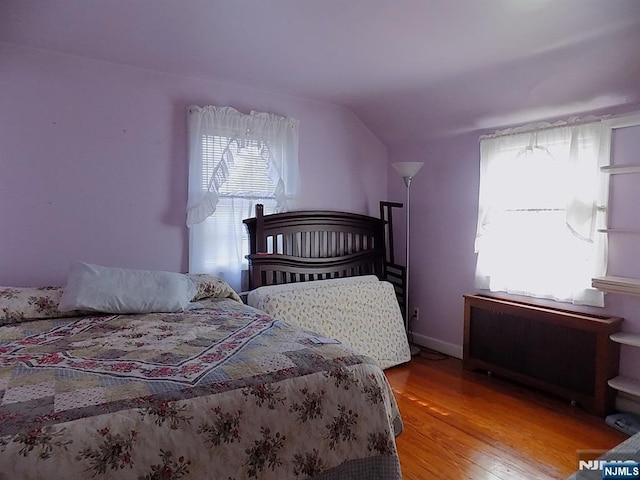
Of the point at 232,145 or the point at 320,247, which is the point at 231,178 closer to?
the point at 232,145

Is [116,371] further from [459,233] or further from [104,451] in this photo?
[459,233]

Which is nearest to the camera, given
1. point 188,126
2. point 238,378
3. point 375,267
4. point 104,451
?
point 104,451

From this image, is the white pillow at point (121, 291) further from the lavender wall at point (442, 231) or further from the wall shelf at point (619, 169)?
the wall shelf at point (619, 169)

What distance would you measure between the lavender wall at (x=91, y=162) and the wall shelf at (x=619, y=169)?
253 cm

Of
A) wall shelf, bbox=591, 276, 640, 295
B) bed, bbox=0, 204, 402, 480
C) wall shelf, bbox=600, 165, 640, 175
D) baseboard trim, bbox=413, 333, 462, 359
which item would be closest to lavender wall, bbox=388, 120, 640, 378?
baseboard trim, bbox=413, 333, 462, 359

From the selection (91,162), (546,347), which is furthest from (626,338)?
(91,162)

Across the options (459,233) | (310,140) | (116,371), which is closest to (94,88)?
(310,140)

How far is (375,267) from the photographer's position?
414 centimetres

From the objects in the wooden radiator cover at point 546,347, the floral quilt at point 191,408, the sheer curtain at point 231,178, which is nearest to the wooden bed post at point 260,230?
the sheer curtain at point 231,178

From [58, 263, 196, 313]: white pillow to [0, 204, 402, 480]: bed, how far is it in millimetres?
242

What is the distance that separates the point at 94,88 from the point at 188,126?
0.65 meters

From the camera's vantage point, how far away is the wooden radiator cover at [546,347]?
278 centimetres

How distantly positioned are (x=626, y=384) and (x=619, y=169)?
1.32 meters

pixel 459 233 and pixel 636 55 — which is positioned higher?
pixel 636 55
